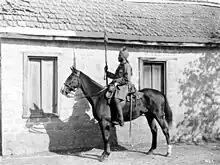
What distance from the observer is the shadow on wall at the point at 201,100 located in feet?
40.5

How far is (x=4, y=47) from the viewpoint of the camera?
1008cm

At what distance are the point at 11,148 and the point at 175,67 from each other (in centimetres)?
609

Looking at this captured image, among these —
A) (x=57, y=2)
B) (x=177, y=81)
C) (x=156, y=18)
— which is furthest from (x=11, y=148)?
(x=156, y=18)

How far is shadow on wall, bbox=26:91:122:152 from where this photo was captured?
1066cm

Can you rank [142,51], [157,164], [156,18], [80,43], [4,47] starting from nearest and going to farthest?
1. [157,164]
2. [4,47]
3. [80,43]
4. [142,51]
5. [156,18]

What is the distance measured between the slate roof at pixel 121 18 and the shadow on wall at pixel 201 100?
3.06 ft

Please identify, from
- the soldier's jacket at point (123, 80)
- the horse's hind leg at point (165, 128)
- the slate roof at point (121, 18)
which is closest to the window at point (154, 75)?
the slate roof at point (121, 18)

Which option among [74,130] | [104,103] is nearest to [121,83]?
[104,103]

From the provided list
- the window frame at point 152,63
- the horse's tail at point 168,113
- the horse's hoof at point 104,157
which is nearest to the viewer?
the horse's hoof at point 104,157

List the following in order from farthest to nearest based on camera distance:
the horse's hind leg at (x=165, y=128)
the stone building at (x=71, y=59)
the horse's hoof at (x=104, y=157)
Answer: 1. the stone building at (x=71, y=59)
2. the horse's hind leg at (x=165, y=128)
3. the horse's hoof at (x=104, y=157)

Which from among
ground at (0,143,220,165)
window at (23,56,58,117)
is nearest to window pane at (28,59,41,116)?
window at (23,56,58,117)

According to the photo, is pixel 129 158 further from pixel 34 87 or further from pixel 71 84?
pixel 34 87

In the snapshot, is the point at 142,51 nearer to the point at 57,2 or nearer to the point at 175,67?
the point at 175,67

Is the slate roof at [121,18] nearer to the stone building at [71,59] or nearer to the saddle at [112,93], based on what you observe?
the stone building at [71,59]
